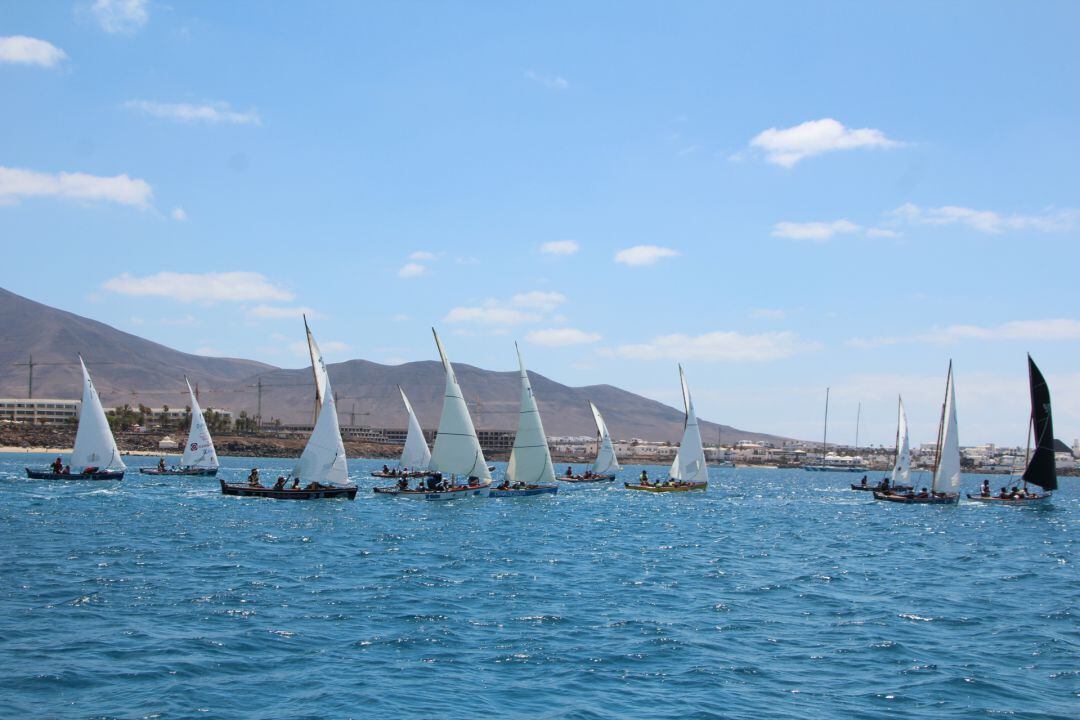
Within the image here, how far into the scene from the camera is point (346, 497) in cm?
6438

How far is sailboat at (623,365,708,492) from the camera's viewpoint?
91.6 m

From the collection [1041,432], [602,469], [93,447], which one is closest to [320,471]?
[93,447]

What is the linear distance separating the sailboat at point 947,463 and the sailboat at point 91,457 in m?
64.3

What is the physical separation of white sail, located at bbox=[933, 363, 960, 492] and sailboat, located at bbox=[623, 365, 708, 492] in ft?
69.0

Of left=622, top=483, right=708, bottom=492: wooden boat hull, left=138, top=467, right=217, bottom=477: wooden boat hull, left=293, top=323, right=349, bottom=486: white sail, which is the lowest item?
left=138, top=467, right=217, bottom=477: wooden boat hull

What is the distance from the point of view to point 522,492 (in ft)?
245

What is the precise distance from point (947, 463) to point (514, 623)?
62.3 m

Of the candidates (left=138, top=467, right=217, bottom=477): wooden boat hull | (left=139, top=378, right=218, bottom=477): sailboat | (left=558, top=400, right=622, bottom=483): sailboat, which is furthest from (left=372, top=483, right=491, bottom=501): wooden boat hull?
(left=558, top=400, right=622, bottom=483): sailboat

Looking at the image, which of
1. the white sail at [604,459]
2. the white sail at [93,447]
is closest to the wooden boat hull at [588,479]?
the white sail at [604,459]

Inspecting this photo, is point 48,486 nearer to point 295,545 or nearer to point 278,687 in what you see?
point 295,545

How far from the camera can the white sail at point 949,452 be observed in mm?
76062

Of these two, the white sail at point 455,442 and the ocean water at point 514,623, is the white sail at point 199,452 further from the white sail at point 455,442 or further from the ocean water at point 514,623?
the ocean water at point 514,623

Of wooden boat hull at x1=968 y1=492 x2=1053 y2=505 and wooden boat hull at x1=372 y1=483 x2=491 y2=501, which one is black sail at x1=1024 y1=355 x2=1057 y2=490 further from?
wooden boat hull at x1=372 y1=483 x2=491 y2=501

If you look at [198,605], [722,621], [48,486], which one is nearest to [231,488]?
[48,486]
